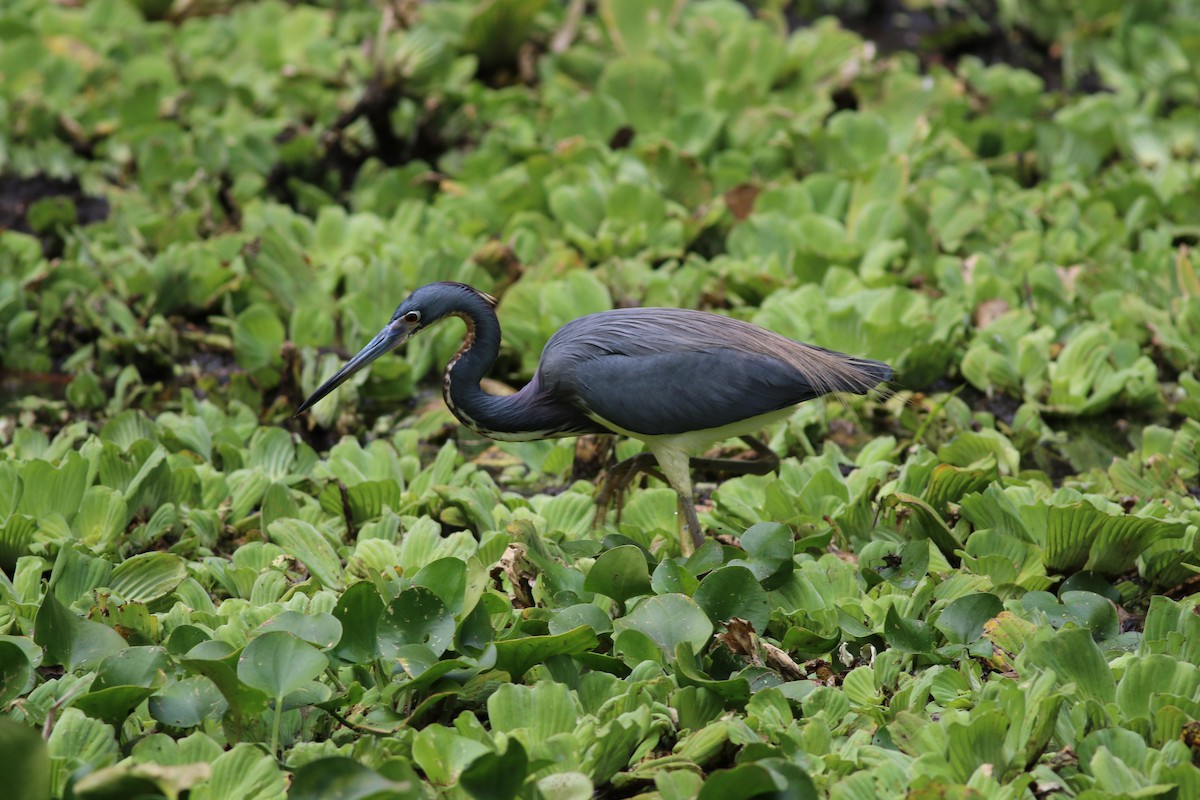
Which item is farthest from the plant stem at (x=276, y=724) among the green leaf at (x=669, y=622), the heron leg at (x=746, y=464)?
the heron leg at (x=746, y=464)

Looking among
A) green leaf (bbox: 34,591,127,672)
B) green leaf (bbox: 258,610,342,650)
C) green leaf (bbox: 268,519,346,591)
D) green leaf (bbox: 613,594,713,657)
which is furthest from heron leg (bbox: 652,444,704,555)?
green leaf (bbox: 34,591,127,672)

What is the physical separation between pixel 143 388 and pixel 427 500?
153cm

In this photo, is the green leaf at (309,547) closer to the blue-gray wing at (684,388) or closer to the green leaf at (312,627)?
the green leaf at (312,627)

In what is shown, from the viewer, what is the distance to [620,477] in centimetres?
404

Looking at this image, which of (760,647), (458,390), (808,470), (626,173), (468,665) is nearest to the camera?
(468,665)

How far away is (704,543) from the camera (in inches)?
144

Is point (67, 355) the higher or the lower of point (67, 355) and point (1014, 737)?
the lower

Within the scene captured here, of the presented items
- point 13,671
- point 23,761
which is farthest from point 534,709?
point 13,671

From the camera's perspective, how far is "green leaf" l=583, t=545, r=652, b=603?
333cm

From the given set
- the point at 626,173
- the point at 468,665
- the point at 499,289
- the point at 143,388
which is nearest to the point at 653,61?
the point at 626,173

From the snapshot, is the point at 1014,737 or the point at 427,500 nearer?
the point at 1014,737

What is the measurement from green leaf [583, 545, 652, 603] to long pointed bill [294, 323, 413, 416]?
954 mm

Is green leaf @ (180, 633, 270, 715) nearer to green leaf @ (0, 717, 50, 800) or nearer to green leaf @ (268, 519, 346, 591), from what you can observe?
green leaf @ (0, 717, 50, 800)

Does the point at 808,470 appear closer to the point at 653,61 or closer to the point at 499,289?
the point at 499,289
